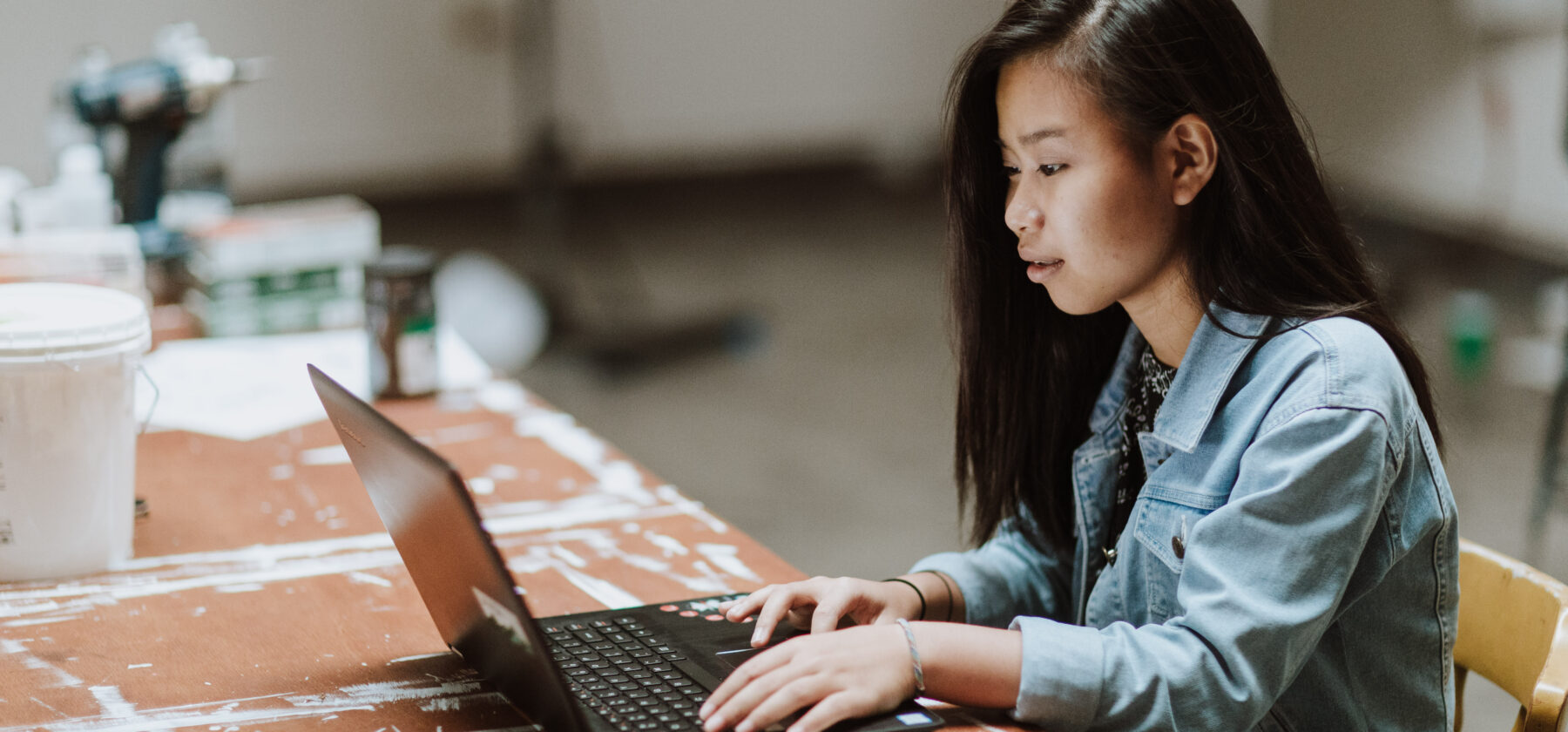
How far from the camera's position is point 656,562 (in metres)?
1.21

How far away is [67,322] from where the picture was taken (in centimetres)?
111

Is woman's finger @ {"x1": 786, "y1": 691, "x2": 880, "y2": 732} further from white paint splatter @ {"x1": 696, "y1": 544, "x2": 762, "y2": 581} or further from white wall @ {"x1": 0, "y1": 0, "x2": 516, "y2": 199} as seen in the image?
white wall @ {"x1": 0, "y1": 0, "x2": 516, "y2": 199}

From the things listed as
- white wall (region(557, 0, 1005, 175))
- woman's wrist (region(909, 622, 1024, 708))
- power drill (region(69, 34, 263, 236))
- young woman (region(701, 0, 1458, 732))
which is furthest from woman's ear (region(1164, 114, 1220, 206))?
white wall (region(557, 0, 1005, 175))

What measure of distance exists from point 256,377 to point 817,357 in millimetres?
2496

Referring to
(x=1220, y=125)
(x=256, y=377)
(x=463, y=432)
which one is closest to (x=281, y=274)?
(x=256, y=377)

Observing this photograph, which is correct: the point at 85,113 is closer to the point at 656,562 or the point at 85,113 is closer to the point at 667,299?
the point at 656,562

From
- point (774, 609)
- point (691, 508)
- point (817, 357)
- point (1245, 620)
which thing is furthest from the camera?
point (817, 357)

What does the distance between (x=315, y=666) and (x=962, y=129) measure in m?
0.64

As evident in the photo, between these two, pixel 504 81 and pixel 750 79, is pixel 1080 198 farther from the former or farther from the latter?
pixel 750 79

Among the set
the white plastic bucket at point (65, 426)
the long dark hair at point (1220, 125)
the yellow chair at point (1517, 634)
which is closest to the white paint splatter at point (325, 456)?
the white plastic bucket at point (65, 426)

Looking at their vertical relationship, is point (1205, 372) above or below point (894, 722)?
above

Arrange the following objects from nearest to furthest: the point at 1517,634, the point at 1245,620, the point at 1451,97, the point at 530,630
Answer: the point at 530,630 → the point at 1245,620 → the point at 1517,634 → the point at 1451,97

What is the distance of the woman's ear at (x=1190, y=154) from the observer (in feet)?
3.21

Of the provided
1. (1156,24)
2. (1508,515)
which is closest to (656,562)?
(1156,24)
